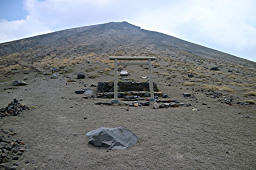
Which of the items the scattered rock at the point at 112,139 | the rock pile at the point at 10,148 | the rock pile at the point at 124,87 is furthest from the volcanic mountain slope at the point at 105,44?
the rock pile at the point at 10,148

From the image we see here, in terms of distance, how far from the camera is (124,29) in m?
82.2

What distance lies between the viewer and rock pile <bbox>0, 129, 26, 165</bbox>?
4.09 m

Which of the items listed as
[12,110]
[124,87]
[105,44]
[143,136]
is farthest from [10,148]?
[105,44]

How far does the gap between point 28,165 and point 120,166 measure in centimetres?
193

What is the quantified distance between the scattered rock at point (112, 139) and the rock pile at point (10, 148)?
5.66 feet

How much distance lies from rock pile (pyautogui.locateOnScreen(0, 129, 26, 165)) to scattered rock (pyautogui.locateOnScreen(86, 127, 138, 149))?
1726 mm

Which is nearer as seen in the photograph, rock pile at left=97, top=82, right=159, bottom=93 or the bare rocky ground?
the bare rocky ground

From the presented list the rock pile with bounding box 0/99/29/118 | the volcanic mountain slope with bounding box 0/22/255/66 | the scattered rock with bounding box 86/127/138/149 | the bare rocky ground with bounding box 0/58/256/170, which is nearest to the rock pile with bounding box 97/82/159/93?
the bare rocky ground with bounding box 0/58/256/170

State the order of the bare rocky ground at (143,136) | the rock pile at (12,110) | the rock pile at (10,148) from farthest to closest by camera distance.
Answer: the rock pile at (12,110) < the bare rocky ground at (143,136) < the rock pile at (10,148)

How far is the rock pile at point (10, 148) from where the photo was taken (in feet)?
13.4

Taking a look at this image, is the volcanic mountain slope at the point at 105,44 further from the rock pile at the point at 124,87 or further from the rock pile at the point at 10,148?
the rock pile at the point at 10,148

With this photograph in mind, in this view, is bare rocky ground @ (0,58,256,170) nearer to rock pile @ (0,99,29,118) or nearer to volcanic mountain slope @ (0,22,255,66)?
rock pile @ (0,99,29,118)

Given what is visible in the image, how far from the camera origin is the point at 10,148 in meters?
4.48

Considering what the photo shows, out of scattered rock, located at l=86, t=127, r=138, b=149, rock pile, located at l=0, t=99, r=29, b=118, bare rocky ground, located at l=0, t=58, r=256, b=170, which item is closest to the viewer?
bare rocky ground, located at l=0, t=58, r=256, b=170
